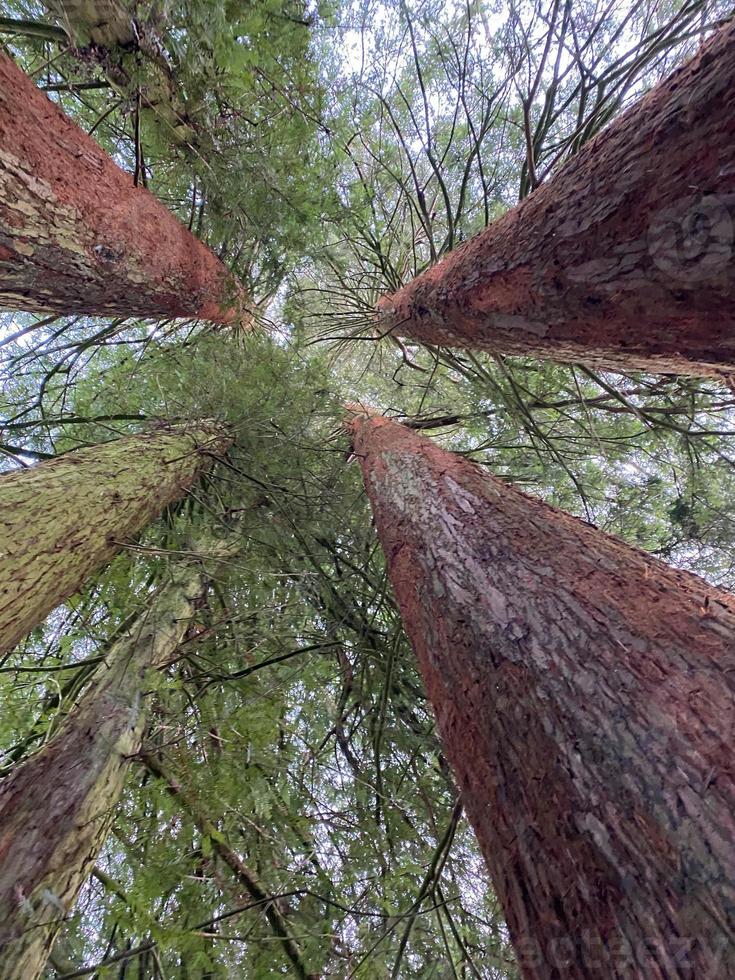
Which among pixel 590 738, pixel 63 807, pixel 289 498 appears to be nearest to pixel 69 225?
pixel 289 498

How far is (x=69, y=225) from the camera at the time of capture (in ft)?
8.09

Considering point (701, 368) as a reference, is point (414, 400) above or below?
below

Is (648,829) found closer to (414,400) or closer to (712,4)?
(712,4)

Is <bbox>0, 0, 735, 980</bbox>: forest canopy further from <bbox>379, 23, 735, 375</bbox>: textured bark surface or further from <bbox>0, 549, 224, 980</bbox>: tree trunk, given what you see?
<bbox>379, 23, 735, 375</bbox>: textured bark surface

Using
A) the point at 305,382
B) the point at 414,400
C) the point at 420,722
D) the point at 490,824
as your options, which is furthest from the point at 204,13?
the point at 414,400

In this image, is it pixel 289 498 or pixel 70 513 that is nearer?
pixel 70 513

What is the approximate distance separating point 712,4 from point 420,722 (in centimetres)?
393

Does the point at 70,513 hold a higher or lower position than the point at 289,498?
higher

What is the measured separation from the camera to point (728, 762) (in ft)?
3.43

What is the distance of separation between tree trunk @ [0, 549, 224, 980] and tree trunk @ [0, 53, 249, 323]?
6.90 feet

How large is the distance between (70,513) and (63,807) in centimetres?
134

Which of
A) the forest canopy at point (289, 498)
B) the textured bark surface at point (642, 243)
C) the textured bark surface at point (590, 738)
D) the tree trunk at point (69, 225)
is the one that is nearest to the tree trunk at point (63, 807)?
the forest canopy at point (289, 498)

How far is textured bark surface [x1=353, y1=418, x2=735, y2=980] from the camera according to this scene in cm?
93

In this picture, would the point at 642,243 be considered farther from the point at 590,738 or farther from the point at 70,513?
the point at 70,513
